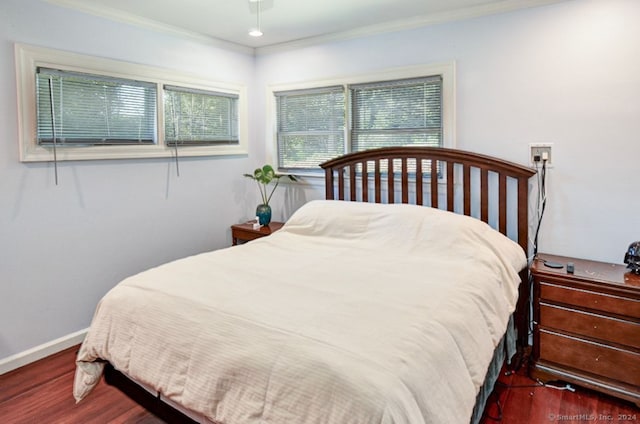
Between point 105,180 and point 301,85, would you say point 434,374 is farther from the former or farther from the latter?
point 301,85

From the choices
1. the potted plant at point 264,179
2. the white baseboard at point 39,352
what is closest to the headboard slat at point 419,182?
the potted plant at point 264,179

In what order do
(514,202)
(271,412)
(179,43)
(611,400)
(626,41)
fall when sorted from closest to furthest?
(271,412)
(611,400)
(626,41)
(514,202)
(179,43)

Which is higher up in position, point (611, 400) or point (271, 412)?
point (271, 412)

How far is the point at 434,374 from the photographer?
135 centimetres

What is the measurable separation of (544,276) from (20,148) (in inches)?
123

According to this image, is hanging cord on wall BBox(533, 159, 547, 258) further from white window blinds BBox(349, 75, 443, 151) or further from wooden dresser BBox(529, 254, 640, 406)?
white window blinds BBox(349, 75, 443, 151)

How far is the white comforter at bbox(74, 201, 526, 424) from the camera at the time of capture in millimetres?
1258

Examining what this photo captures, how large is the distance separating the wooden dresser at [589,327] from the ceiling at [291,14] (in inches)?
65.7

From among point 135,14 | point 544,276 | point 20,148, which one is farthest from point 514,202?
point 20,148

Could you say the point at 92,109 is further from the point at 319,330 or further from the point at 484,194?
the point at 484,194

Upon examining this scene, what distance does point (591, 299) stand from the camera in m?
2.21

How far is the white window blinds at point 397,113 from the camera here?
3.12 meters

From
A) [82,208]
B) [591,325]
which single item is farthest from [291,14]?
[591,325]

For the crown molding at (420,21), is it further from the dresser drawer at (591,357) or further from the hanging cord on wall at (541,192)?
the dresser drawer at (591,357)
